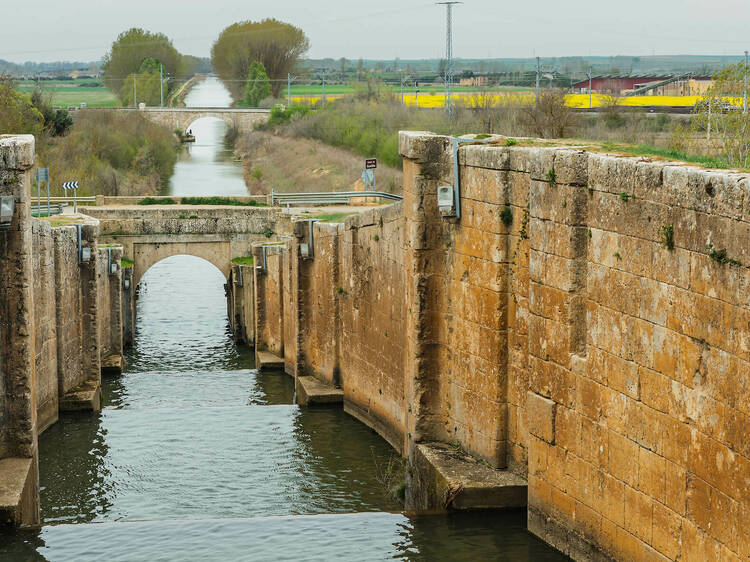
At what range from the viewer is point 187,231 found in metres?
35.9

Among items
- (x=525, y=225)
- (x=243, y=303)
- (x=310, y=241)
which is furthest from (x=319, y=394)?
(x=243, y=303)

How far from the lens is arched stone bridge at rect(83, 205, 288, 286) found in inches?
1405

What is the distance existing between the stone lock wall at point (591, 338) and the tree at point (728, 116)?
11.7 m

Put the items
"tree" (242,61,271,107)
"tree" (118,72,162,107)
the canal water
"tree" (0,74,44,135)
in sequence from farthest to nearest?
1. "tree" (242,61,271,107)
2. "tree" (118,72,162,107)
3. "tree" (0,74,44,135)
4. the canal water

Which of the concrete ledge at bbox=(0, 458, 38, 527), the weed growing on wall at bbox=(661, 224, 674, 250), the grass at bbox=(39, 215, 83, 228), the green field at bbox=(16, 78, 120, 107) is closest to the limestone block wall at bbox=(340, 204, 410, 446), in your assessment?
the concrete ledge at bbox=(0, 458, 38, 527)

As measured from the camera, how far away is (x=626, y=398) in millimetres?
9320

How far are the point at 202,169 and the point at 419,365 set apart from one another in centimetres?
6419

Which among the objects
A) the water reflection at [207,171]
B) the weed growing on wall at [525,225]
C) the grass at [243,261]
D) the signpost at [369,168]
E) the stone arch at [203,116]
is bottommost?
the grass at [243,261]

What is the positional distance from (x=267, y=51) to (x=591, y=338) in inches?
4223

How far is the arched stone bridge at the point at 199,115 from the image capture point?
90.4 m

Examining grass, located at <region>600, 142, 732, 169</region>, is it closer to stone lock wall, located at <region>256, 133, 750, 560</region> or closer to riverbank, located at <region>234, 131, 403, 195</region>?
stone lock wall, located at <region>256, 133, 750, 560</region>

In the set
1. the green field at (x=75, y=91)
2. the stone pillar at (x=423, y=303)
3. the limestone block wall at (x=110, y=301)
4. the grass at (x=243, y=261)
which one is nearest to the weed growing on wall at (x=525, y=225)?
the stone pillar at (x=423, y=303)

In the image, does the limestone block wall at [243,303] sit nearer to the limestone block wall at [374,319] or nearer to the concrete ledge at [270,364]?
the concrete ledge at [270,364]

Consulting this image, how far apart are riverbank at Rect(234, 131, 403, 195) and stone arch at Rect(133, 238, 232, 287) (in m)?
7.32
